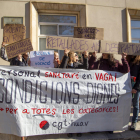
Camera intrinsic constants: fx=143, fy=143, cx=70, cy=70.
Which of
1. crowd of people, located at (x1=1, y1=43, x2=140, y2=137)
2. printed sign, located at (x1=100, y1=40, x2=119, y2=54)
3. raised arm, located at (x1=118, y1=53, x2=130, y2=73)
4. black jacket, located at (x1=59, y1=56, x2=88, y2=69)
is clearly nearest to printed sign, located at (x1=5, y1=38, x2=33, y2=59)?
crowd of people, located at (x1=1, y1=43, x2=140, y2=137)

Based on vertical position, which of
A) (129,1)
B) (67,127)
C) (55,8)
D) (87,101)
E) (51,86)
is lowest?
(67,127)

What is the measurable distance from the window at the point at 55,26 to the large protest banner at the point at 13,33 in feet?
9.57

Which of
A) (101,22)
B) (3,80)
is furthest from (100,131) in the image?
(101,22)

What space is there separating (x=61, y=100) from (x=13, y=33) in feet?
5.94

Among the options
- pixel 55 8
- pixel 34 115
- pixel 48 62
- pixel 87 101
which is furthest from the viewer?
pixel 55 8

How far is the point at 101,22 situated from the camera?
5895 mm

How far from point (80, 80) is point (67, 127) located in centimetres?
96

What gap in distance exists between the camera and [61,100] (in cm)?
282

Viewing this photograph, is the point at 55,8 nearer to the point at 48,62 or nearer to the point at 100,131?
the point at 48,62

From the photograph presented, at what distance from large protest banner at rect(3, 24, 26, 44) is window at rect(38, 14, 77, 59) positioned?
292 cm

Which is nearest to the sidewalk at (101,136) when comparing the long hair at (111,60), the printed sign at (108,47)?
the long hair at (111,60)

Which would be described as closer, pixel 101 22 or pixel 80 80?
pixel 80 80

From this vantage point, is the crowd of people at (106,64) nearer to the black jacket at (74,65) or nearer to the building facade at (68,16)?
the black jacket at (74,65)

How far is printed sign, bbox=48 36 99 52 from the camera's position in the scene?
291 cm
